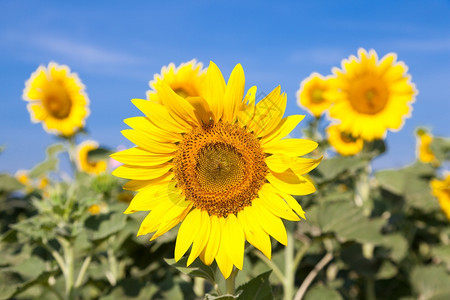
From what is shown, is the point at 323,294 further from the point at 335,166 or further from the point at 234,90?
the point at 234,90

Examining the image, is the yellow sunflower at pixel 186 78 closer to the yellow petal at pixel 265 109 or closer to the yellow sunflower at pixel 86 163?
the yellow petal at pixel 265 109

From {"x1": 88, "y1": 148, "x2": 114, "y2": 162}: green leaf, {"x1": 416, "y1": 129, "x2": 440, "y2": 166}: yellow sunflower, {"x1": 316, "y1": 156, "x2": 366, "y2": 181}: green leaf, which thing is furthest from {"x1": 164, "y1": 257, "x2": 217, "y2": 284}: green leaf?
{"x1": 416, "y1": 129, "x2": 440, "y2": 166}: yellow sunflower

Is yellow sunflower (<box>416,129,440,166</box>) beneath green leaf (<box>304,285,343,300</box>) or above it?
above

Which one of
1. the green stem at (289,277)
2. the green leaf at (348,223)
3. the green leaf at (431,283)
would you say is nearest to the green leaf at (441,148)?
the green leaf at (431,283)

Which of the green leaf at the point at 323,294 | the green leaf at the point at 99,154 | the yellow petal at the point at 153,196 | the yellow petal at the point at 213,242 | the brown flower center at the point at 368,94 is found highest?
the brown flower center at the point at 368,94

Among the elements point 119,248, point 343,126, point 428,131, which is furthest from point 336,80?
point 119,248

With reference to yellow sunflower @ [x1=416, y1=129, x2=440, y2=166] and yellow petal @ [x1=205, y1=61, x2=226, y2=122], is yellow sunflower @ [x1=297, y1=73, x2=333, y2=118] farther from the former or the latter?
yellow petal @ [x1=205, y1=61, x2=226, y2=122]
